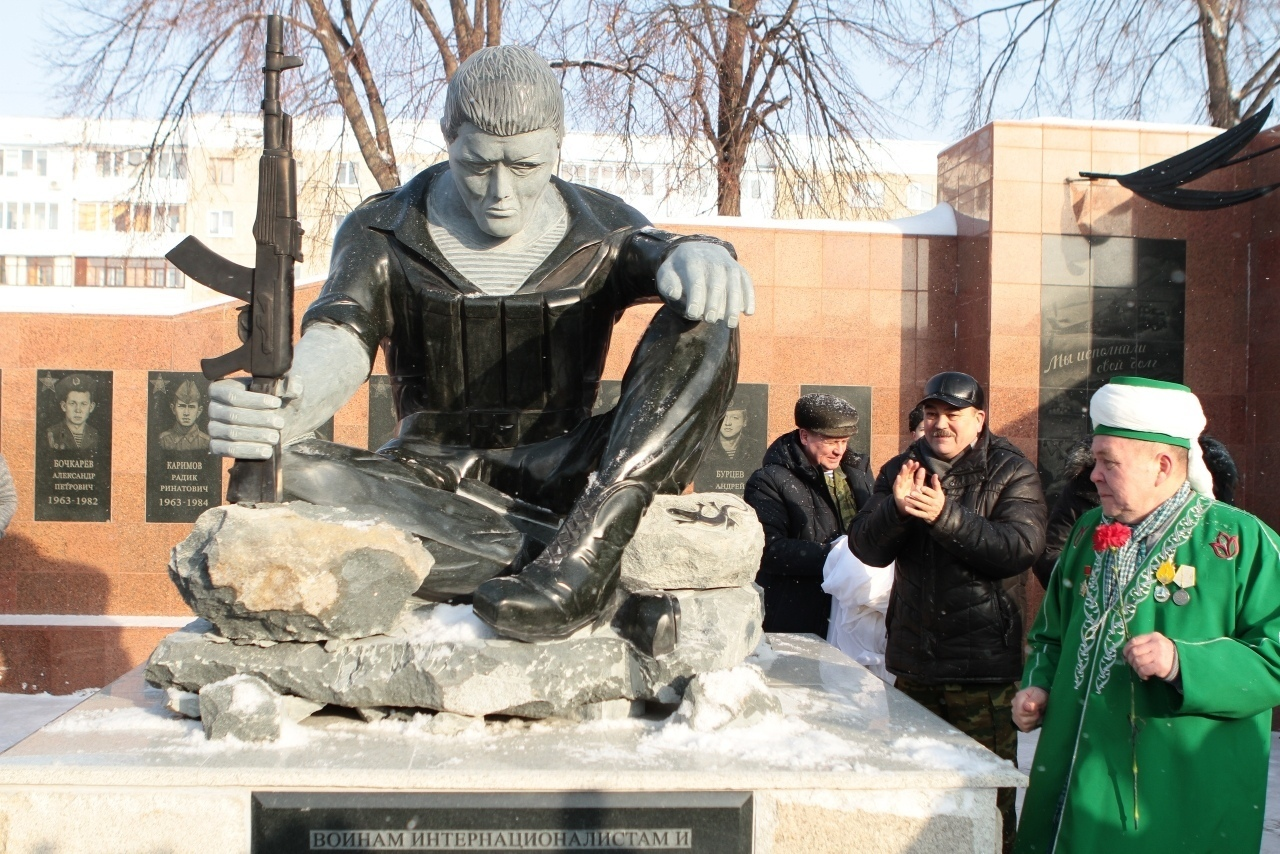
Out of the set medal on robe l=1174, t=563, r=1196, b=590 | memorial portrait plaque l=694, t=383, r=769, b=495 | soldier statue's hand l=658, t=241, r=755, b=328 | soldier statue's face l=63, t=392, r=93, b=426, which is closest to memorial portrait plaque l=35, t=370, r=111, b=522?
soldier statue's face l=63, t=392, r=93, b=426

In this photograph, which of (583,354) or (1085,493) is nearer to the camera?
(583,354)

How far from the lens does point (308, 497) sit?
2.66m

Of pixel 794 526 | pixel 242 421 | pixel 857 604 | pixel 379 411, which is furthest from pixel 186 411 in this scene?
pixel 242 421

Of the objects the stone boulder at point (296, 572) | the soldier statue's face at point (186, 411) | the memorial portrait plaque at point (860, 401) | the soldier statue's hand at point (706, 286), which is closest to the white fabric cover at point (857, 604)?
the soldier statue's hand at point (706, 286)

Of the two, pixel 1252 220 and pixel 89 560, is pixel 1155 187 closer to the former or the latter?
pixel 1252 220

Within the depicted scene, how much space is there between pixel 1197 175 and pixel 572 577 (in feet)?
18.5

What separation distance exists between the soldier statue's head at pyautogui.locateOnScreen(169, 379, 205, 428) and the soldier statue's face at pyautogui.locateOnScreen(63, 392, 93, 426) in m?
0.48

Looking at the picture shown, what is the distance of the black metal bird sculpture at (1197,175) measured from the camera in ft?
21.9

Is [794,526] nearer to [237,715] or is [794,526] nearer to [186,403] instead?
[237,715]

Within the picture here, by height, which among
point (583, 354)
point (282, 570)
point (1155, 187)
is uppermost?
point (1155, 187)

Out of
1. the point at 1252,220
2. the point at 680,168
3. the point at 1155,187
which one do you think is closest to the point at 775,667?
the point at 1155,187

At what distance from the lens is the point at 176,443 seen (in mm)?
7012

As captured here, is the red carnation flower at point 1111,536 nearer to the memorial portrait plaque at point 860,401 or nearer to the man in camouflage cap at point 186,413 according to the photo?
the memorial portrait plaque at point 860,401

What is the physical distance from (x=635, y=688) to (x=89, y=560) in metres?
A: 5.48
